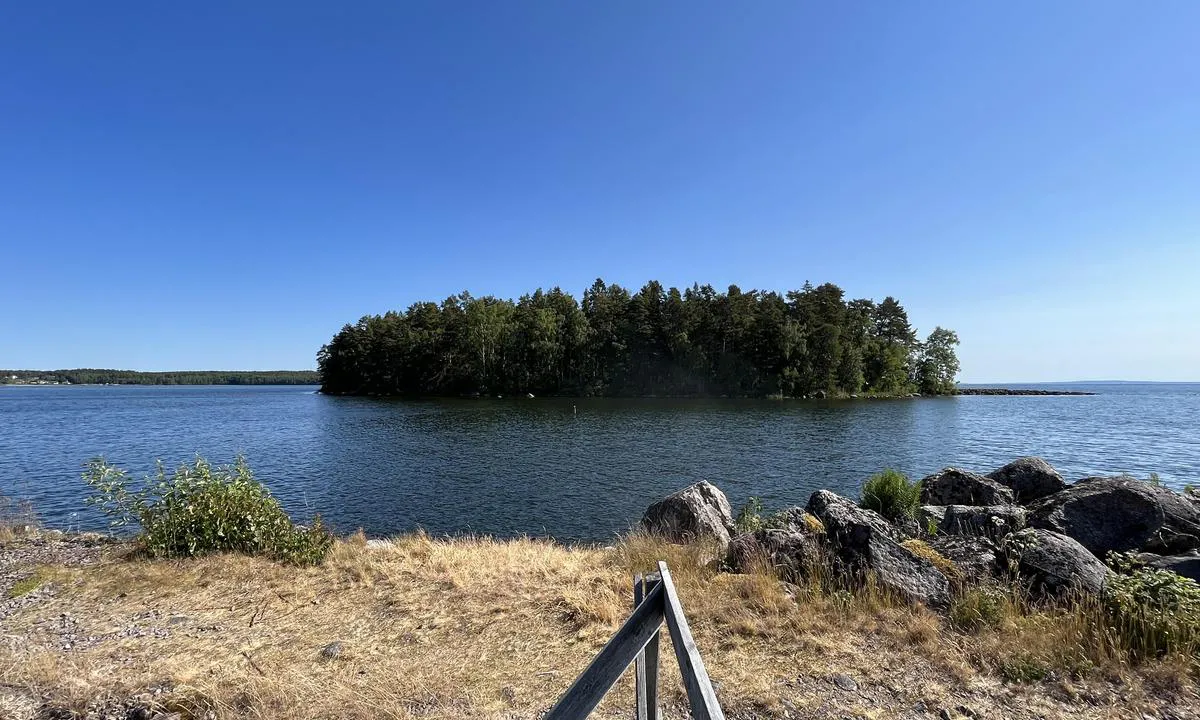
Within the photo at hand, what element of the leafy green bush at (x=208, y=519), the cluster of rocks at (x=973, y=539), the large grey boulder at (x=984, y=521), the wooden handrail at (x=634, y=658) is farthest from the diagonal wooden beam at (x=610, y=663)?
the large grey boulder at (x=984, y=521)

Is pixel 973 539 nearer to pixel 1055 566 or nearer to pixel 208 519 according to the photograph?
pixel 1055 566

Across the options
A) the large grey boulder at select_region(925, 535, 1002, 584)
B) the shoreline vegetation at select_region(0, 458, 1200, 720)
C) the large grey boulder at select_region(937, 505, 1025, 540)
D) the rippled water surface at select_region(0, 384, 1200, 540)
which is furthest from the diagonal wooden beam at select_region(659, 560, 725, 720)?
the rippled water surface at select_region(0, 384, 1200, 540)

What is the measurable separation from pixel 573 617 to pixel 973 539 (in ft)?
21.4

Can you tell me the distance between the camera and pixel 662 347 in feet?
303

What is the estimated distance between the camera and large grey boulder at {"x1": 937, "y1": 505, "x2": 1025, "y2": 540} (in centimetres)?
886

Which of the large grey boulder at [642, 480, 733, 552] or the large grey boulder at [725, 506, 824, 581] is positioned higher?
the large grey boulder at [725, 506, 824, 581]

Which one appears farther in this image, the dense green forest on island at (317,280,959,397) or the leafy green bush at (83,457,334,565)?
the dense green forest on island at (317,280,959,397)

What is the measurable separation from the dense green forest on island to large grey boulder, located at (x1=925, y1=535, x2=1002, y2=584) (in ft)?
245

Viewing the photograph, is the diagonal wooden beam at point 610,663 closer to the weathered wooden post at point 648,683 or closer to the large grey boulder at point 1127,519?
the weathered wooden post at point 648,683

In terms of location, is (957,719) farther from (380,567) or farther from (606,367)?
(606,367)

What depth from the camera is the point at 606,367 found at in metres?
95.4

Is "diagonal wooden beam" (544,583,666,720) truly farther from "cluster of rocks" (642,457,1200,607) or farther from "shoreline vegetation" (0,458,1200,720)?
"cluster of rocks" (642,457,1200,607)

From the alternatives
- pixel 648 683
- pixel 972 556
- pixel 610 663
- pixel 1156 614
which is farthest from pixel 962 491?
pixel 610 663

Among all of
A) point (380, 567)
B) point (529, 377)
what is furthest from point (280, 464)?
point (529, 377)
